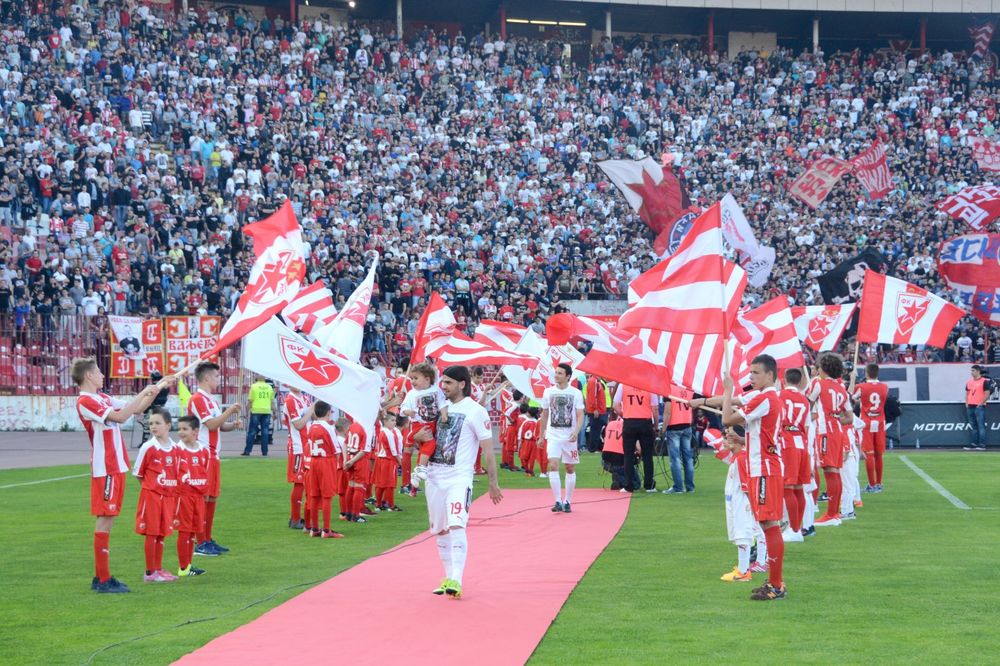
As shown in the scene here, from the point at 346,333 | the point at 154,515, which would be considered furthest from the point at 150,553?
the point at 346,333

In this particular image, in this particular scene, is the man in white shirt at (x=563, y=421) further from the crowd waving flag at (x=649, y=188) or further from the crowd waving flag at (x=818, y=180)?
the crowd waving flag at (x=818, y=180)

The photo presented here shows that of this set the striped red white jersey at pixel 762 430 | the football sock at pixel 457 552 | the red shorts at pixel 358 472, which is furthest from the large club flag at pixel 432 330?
the striped red white jersey at pixel 762 430

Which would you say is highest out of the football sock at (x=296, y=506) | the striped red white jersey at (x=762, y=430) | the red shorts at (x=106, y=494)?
the striped red white jersey at (x=762, y=430)

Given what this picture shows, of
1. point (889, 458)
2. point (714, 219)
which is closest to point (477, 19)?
point (889, 458)

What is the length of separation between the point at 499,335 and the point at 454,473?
10.6m

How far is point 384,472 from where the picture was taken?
17375mm

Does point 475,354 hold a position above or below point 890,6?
below

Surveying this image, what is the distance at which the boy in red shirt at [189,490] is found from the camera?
11680 mm

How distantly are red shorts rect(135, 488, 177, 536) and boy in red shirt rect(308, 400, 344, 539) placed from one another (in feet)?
10.3

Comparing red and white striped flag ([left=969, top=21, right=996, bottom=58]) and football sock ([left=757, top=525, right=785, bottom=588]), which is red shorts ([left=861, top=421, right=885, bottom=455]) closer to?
football sock ([left=757, top=525, right=785, bottom=588])

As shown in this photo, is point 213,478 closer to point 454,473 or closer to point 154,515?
point 154,515

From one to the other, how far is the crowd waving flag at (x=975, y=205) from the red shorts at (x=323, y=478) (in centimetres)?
2194

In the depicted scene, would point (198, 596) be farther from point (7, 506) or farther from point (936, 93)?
point (936, 93)

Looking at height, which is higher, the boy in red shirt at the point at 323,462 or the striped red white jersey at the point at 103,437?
the striped red white jersey at the point at 103,437
